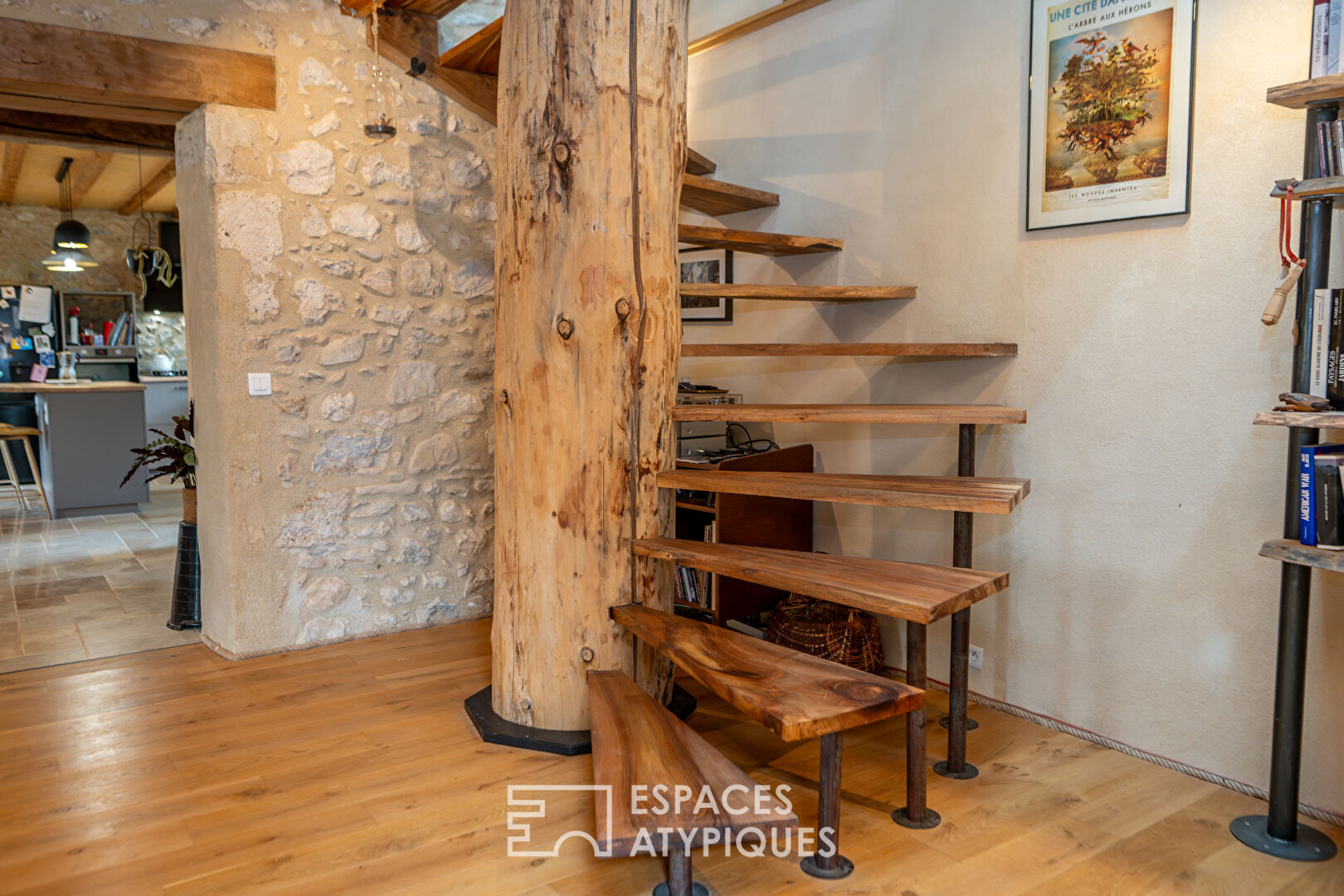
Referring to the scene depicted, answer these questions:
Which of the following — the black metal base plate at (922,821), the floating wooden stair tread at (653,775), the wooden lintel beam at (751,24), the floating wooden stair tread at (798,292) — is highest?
the wooden lintel beam at (751,24)

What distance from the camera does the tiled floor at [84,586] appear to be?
12.1 feet

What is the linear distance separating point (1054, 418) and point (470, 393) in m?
2.47

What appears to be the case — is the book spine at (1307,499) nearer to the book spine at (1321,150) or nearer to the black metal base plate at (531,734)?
the book spine at (1321,150)

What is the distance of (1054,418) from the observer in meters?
2.87

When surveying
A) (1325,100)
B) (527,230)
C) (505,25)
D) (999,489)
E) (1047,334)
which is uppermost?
(505,25)

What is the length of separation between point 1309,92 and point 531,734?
2.59 metres

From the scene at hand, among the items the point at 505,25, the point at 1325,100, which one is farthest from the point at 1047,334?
the point at 505,25

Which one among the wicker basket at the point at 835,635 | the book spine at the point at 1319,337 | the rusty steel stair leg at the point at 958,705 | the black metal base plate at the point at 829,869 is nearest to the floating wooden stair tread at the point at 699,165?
the wicker basket at the point at 835,635

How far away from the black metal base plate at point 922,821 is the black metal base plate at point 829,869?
25 centimetres

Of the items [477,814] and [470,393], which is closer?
[477,814]

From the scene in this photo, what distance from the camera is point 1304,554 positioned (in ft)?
6.59

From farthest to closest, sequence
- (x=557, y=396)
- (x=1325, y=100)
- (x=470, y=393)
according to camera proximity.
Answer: (x=470, y=393), (x=557, y=396), (x=1325, y=100)

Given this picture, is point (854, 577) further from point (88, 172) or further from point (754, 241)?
point (88, 172)

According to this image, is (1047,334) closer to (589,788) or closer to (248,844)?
(589,788)
